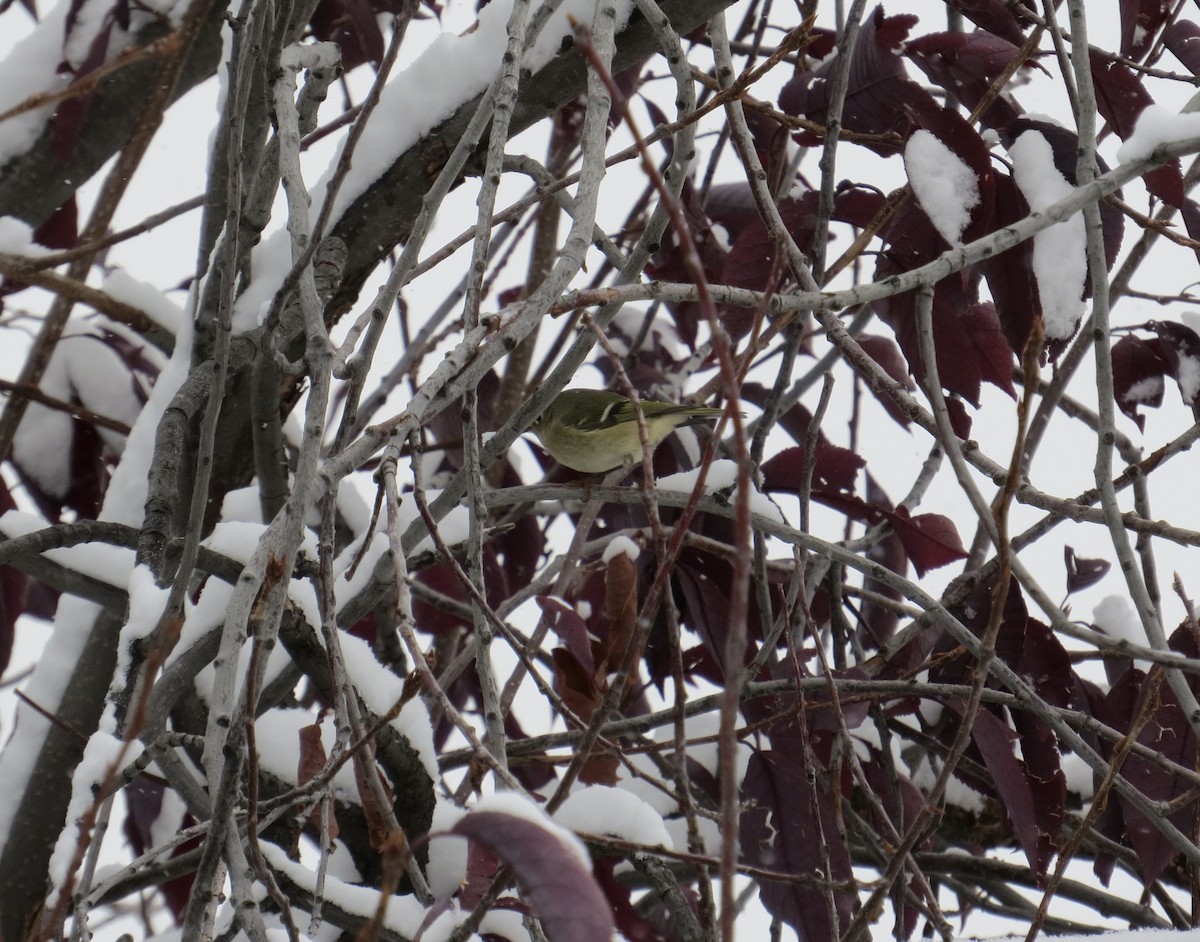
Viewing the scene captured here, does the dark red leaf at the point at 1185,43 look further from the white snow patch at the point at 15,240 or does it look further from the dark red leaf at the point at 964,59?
→ the white snow patch at the point at 15,240

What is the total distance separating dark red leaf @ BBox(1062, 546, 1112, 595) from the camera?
2375 millimetres

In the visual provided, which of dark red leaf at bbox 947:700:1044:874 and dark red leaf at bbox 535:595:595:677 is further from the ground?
dark red leaf at bbox 535:595:595:677

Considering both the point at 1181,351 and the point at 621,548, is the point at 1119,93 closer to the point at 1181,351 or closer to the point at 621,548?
the point at 1181,351

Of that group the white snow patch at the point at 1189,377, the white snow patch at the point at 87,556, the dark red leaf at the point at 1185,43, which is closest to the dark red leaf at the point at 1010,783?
the white snow patch at the point at 1189,377

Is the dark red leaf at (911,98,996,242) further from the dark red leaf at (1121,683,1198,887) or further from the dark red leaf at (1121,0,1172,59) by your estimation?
the dark red leaf at (1121,683,1198,887)

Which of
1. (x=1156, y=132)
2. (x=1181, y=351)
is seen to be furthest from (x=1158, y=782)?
(x=1156, y=132)

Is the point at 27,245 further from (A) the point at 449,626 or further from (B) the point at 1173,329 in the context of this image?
(B) the point at 1173,329

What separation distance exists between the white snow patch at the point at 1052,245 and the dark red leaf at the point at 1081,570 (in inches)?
34.5

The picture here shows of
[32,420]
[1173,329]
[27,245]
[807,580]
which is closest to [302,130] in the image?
[27,245]

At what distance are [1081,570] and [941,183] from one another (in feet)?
3.78

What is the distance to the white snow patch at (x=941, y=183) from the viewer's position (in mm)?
1564

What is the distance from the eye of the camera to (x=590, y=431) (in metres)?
3.67

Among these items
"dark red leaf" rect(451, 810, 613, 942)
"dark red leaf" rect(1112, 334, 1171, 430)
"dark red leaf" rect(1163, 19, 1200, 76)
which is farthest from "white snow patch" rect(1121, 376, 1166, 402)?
"dark red leaf" rect(451, 810, 613, 942)

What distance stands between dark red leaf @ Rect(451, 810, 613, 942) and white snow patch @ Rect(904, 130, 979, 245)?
3.64 feet
